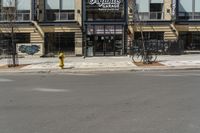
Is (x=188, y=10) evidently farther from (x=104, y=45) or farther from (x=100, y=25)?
(x=104, y=45)

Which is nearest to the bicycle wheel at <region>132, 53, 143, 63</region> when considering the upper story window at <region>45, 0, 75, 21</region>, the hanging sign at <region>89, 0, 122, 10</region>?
the hanging sign at <region>89, 0, 122, 10</region>

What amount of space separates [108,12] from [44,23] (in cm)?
694

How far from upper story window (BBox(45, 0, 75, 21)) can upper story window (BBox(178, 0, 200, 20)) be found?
38.1 ft

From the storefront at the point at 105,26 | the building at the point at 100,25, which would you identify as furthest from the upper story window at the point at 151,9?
the storefront at the point at 105,26

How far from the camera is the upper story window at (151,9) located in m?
48.5

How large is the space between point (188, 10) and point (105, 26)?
30.1 feet

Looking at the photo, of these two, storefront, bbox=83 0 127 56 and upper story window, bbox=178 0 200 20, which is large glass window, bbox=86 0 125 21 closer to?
storefront, bbox=83 0 127 56

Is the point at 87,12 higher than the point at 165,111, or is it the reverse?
the point at 87,12

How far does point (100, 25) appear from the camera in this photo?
48.1 m

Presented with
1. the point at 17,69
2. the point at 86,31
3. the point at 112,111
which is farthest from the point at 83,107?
the point at 86,31

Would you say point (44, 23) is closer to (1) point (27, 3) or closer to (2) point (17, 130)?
(1) point (27, 3)

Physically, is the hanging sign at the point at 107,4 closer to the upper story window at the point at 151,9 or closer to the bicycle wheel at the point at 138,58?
the upper story window at the point at 151,9

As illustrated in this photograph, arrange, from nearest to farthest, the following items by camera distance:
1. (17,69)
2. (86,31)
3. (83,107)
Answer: (83,107) → (17,69) → (86,31)

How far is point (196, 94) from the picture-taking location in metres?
13.5
